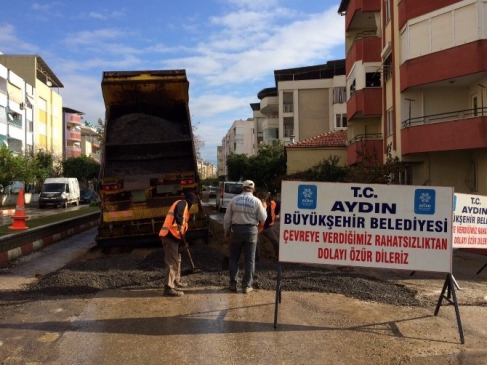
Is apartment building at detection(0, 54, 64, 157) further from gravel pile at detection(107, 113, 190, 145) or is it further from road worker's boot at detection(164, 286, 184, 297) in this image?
road worker's boot at detection(164, 286, 184, 297)

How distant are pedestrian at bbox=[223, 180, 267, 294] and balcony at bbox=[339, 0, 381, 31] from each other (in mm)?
17820

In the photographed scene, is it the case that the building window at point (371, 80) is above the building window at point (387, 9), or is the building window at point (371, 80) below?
below

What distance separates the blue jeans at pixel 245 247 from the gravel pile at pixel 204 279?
389 millimetres

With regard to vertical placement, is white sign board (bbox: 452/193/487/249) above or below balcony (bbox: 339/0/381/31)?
below

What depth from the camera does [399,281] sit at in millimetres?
8555

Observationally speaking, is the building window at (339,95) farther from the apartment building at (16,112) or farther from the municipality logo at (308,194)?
the municipality logo at (308,194)

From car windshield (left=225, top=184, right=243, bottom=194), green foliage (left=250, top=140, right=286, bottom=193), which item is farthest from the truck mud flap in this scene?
green foliage (left=250, top=140, right=286, bottom=193)

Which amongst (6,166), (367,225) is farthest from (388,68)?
(6,166)

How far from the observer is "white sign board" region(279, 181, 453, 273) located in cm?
586

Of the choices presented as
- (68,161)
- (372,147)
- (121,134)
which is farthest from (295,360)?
(68,161)

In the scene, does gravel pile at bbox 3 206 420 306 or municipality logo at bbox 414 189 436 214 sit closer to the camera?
municipality logo at bbox 414 189 436 214

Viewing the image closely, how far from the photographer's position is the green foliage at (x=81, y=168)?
65062 mm

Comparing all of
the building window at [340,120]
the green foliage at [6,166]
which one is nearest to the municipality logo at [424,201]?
the green foliage at [6,166]

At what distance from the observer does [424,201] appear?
19.3ft
